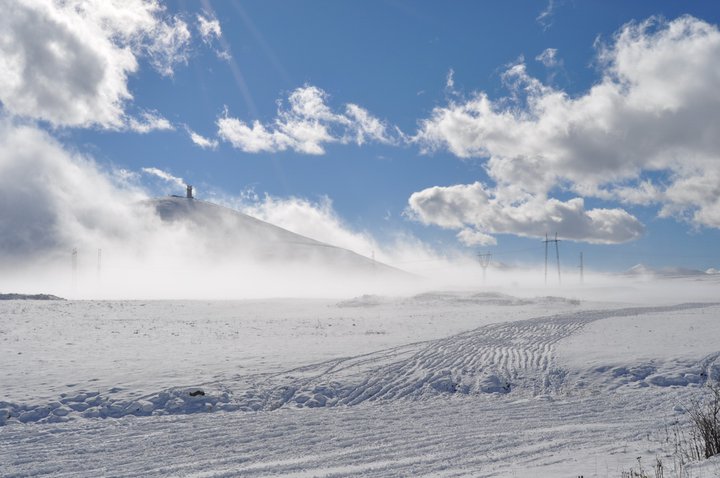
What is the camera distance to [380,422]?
14.9 m

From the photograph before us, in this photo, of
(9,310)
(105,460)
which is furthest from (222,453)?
(9,310)

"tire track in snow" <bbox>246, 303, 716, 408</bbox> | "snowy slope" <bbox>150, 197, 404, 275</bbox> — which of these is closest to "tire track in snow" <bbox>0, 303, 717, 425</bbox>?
"tire track in snow" <bbox>246, 303, 716, 408</bbox>

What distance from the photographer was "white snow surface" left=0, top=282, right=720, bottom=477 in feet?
38.5

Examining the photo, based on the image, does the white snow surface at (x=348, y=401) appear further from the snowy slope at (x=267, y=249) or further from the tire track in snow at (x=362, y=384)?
the snowy slope at (x=267, y=249)

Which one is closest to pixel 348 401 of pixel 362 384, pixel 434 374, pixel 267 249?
pixel 362 384

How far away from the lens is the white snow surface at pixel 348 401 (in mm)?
11750

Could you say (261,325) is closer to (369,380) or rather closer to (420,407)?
(369,380)

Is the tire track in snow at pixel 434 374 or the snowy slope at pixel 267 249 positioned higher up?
the snowy slope at pixel 267 249

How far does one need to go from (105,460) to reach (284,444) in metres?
3.80

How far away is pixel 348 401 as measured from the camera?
17.5 m

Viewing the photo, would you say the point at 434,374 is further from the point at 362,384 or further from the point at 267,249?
the point at 267,249

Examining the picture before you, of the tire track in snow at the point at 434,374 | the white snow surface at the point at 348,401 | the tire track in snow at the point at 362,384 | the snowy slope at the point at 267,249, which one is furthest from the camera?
the snowy slope at the point at 267,249

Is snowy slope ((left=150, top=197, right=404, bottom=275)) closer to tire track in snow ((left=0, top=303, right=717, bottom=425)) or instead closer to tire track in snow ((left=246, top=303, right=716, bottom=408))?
tire track in snow ((left=246, top=303, right=716, bottom=408))

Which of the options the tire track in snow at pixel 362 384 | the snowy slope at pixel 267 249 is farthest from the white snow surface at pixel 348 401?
the snowy slope at pixel 267 249
